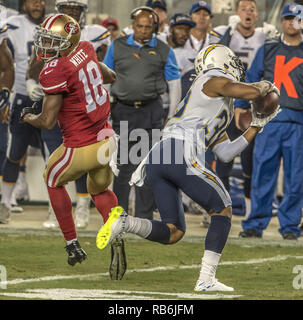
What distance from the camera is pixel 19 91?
30.8 ft

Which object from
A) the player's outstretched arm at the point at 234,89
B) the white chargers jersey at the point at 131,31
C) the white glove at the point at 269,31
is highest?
the white glove at the point at 269,31

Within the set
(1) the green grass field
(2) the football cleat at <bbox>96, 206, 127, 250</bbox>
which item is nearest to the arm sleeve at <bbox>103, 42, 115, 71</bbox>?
(1) the green grass field

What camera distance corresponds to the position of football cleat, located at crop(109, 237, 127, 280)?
6.19 metres

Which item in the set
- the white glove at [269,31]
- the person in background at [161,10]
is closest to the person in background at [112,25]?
the person in background at [161,10]

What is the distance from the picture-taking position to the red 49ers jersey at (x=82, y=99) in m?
6.67

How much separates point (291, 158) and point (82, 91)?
2.61 metres

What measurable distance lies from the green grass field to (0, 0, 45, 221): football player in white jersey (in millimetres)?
1050

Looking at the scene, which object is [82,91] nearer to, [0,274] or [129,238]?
[0,274]

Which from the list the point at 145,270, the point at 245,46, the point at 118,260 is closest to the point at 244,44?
the point at 245,46

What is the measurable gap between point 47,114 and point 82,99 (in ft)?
1.42

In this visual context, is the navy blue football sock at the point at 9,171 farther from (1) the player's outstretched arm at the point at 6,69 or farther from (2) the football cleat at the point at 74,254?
(2) the football cleat at the point at 74,254

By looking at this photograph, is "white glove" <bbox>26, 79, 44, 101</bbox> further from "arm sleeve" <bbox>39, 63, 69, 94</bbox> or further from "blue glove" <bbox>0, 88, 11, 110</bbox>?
"arm sleeve" <bbox>39, 63, 69, 94</bbox>

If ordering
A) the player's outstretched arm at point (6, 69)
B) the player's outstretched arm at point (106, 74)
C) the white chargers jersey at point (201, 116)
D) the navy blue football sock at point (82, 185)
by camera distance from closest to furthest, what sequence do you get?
1. the white chargers jersey at point (201, 116)
2. the player's outstretched arm at point (106, 74)
3. the player's outstretched arm at point (6, 69)
4. the navy blue football sock at point (82, 185)

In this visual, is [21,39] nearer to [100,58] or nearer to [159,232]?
[100,58]
